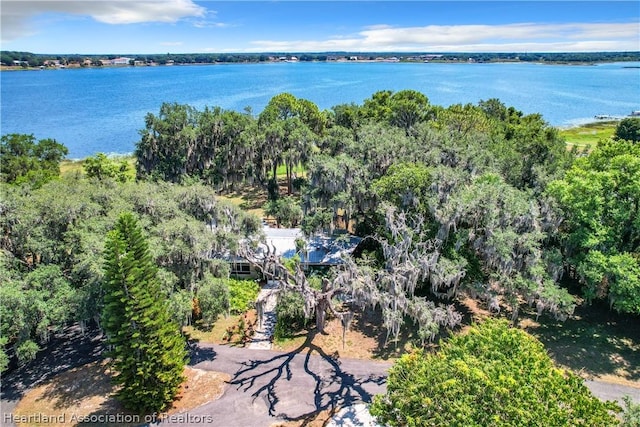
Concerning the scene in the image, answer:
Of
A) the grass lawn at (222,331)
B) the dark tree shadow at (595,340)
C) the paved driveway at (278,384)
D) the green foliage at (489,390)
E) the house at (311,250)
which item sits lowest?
the paved driveway at (278,384)

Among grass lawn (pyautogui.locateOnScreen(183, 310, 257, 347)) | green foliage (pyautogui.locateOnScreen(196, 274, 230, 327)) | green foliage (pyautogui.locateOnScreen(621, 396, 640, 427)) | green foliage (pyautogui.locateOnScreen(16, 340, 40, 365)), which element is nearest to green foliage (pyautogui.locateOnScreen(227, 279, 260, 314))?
grass lawn (pyautogui.locateOnScreen(183, 310, 257, 347))

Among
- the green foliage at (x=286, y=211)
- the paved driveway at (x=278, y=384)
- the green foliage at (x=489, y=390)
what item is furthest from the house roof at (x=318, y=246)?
the green foliage at (x=489, y=390)

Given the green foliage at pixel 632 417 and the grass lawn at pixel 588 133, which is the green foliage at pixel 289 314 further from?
the grass lawn at pixel 588 133

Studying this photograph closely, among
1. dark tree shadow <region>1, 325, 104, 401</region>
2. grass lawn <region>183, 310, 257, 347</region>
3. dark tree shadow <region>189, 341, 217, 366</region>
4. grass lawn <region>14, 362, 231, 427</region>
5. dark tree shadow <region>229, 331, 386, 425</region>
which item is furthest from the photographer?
grass lawn <region>183, 310, 257, 347</region>

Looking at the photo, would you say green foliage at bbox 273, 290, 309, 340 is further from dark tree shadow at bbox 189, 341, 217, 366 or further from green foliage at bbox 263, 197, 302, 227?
green foliage at bbox 263, 197, 302, 227

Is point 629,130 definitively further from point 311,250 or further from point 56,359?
point 56,359

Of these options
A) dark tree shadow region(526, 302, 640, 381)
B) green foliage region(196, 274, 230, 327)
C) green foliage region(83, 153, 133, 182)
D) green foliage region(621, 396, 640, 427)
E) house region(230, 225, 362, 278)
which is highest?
green foliage region(83, 153, 133, 182)
